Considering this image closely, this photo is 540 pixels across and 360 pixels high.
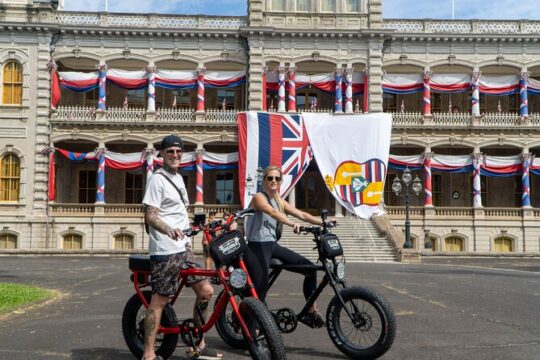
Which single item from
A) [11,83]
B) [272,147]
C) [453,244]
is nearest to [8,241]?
[11,83]

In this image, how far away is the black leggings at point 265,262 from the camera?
6.05 m

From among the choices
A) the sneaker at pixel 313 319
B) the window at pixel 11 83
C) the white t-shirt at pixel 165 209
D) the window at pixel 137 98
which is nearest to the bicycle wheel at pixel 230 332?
the sneaker at pixel 313 319

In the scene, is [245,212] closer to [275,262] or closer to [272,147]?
[275,262]

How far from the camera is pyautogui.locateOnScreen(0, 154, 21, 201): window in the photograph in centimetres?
2988

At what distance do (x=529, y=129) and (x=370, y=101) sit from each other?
8895 mm

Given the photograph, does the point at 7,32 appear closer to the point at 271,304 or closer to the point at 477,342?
the point at 271,304

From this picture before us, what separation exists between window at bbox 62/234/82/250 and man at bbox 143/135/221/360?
26.3 m

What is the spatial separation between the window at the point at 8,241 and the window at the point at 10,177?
194cm

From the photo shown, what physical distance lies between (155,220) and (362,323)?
233 centimetres

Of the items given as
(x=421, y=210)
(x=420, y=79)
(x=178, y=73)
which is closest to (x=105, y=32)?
(x=178, y=73)

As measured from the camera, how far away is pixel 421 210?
30.9 m

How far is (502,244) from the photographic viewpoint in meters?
30.6

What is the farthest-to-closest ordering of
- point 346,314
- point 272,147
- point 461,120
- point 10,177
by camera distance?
1. point 461,120
2. point 10,177
3. point 272,147
4. point 346,314

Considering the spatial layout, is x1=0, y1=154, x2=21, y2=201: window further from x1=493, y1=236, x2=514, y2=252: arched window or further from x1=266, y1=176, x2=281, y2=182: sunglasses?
x1=266, y1=176, x2=281, y2=182: sunglasses
